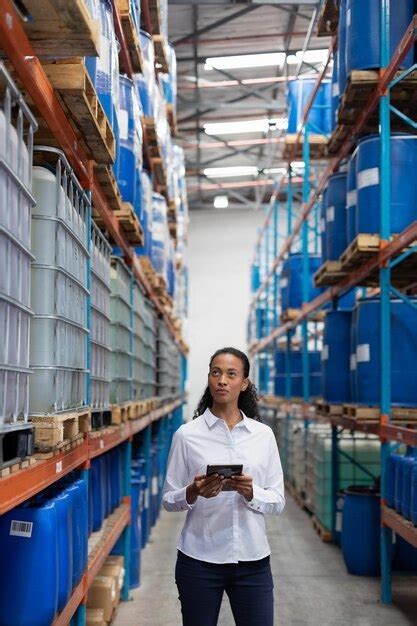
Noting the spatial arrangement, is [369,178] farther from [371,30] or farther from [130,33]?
[130,33]

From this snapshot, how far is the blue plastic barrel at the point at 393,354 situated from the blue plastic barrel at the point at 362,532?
1.03 metres

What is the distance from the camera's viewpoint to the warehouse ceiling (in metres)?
14.3

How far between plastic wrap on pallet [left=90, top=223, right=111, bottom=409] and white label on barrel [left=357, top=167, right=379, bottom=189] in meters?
2.60

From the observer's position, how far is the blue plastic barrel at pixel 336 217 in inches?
318

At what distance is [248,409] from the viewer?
3.67 meters

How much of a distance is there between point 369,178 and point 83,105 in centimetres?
384

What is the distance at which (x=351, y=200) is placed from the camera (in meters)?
7.36

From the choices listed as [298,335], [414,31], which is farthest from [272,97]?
[414,31]

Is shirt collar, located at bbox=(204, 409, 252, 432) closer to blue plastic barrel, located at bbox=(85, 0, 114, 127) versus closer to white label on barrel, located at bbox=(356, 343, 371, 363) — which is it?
blue plastic barrel, located at bbox=(85, 0, 114, 127)

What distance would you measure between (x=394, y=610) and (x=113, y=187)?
388cm

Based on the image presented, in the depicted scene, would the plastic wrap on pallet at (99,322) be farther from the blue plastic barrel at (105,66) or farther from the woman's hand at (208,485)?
the woman's hand at (208,485)

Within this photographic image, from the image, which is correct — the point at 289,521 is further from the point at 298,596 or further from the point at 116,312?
the point at 116,312

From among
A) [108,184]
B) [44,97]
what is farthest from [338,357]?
[44,97]

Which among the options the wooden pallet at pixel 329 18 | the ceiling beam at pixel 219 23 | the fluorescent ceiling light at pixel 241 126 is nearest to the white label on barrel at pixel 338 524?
the wooden pallet at pixel 329 18
